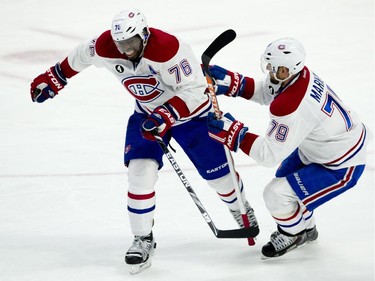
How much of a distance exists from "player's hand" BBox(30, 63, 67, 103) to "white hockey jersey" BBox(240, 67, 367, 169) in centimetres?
102

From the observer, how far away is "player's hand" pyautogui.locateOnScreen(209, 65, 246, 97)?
4227 mm

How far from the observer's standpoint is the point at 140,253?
3906 mm

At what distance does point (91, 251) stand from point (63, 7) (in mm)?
5133

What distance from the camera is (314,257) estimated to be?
3.99m

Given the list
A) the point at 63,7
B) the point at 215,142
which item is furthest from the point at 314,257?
the point at 63,7

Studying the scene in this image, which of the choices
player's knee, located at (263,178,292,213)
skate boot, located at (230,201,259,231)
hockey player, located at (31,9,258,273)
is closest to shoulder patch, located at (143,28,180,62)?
hockey player, located at (31,9,258,273)

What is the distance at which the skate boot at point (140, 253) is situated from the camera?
153 inches

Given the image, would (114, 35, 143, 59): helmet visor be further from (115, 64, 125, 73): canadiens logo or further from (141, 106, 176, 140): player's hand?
(141, 106, 176, 140): player's hand

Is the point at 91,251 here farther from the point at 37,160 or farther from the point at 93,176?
the point at 37,160

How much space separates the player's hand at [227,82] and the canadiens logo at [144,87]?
1.19 feet

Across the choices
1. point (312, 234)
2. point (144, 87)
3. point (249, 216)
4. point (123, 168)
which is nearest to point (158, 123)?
point (144, 87)

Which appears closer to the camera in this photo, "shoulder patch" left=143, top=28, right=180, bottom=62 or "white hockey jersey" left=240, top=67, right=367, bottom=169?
"white hockey jersey" left=240, top=67, right=367, bottom=169

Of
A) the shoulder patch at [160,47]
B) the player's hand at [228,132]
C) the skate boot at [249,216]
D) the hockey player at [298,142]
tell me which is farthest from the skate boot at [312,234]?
the shoulder patch at [160,47]

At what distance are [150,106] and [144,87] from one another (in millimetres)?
146
